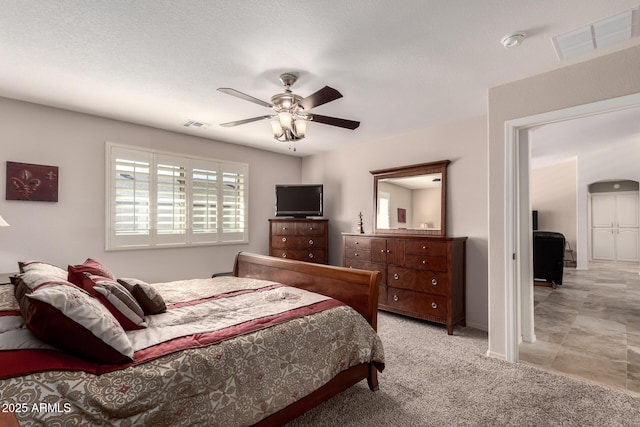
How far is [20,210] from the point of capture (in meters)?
3.39

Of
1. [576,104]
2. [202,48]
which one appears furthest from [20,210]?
[576,104]

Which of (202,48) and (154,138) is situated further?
(154,138)

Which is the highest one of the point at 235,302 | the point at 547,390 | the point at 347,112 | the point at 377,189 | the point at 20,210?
the point at 347,112

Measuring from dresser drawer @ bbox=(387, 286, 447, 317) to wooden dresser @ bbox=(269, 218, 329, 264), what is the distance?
1.41 metres

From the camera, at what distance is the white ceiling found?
193 cm

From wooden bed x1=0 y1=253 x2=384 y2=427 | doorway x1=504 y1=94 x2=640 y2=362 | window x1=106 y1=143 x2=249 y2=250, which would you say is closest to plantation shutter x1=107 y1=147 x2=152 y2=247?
window x1=106 y1=143 x2=249 y2=250

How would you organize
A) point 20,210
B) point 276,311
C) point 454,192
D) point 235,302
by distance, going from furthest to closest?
point 454,192, point 20,210, point 235,302, point 276,311

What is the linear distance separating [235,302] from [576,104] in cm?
309

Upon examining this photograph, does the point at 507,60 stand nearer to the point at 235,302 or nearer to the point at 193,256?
the point at 235,302

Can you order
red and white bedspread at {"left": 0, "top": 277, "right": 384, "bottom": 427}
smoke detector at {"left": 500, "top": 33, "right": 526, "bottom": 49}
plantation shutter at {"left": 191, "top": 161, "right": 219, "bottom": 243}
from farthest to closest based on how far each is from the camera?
1. plantation shutter at {"left": 191, "top": 161, "right": 219, "bottom": 243}
2. smoke detector at {"left": 500, "top": 33, "right": 526, "bottom": 49}
3. red and white bedspread at {"left": 0, "top": 277, "right": 384, "bottom": 427}

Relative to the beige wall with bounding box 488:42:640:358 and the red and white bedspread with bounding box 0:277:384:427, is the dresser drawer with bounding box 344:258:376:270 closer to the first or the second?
the beige wall with bounding box 488:42:640:358

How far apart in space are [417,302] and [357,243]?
45.4 inches

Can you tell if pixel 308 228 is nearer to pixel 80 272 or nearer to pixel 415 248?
pixel 415 248

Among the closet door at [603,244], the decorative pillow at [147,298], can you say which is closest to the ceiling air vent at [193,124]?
the decorative pillow at [147,298]
